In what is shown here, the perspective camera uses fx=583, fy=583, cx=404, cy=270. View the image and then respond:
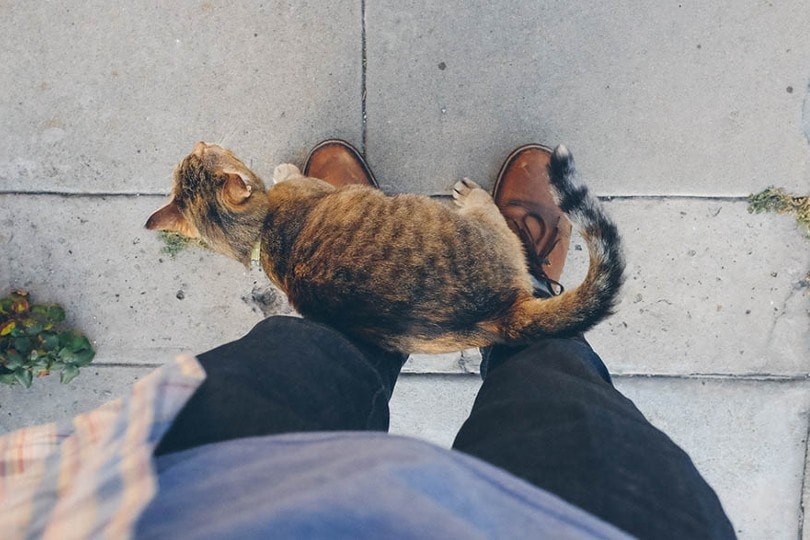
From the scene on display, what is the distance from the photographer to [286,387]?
171 centimetres

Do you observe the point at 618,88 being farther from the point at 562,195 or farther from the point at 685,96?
the point at 562,195

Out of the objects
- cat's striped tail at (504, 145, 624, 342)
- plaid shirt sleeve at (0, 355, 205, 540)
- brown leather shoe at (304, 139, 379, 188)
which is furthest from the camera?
brown leather shoe at (304, 139, 379, 188)

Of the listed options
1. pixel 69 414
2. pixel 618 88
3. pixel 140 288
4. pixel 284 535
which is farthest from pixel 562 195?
pixel 69 414

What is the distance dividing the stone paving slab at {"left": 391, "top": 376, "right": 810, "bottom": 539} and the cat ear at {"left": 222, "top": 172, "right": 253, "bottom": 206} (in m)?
1.18

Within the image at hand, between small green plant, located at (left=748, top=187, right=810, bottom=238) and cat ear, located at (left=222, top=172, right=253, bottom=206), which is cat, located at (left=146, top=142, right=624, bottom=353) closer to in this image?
cat ear, located at (left=222, top=172, right=253, bottom=206)

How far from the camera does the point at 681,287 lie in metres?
2.73

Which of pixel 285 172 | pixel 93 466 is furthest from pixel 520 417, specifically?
pixel 285 172

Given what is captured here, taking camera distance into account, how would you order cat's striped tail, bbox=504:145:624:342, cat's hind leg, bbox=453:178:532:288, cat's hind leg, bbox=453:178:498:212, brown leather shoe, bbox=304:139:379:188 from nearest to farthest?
cat's striped tail, bbox=504:145:624:342 < cat's hind leg, bbox=453:178:532:288 < cat's hind leg, bbox=453:178:498:212 < brown leather shoe, bbox=304:139:379:188

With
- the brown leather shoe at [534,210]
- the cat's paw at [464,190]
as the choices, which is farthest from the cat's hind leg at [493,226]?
the brown leather shoe at [534,210]

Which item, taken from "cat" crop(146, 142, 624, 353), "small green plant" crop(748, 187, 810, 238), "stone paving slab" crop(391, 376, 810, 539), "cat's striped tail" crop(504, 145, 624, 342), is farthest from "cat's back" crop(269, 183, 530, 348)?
"small green plant" crop(748, 187, 810, 238)

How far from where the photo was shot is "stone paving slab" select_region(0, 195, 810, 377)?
8.89 feet

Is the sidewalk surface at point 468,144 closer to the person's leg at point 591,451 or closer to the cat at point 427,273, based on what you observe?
the cat at point 427,273

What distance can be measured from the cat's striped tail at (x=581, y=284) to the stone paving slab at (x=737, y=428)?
35.7 inches

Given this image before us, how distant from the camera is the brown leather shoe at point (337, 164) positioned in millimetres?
2703
